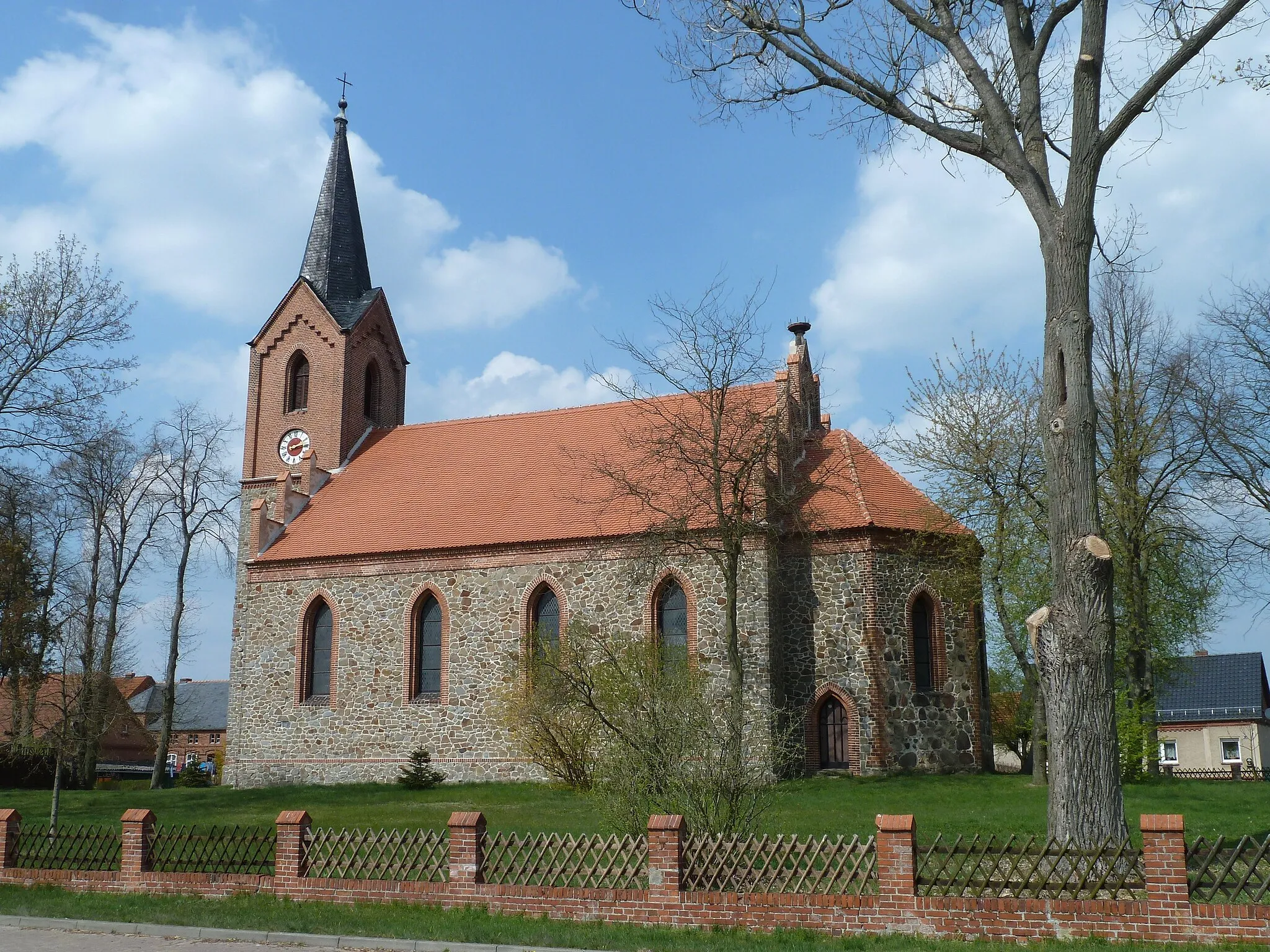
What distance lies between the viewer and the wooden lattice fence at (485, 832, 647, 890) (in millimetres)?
12281

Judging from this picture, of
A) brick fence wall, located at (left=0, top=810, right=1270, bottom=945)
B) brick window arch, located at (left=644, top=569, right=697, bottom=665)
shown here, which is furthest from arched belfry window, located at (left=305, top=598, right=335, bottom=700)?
brick fence wall, located at (left=0, top=810, right=1270, bottom=945)

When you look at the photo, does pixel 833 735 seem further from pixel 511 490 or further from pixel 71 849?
pixel 71 849

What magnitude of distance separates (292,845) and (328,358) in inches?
925

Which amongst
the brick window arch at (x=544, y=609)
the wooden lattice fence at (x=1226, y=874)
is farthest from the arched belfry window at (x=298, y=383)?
the wooden lattice fence at (x=1226, y=874)

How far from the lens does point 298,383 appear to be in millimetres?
36000

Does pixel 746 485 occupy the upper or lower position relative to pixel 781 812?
upper

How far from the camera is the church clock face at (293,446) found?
35.1 meters

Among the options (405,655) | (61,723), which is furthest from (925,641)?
(61,723)

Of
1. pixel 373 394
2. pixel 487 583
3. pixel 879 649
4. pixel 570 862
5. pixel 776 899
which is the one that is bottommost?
pixel 776 899

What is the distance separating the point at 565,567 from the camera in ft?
92.0

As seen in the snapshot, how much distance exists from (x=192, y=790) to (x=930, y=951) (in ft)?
83.2

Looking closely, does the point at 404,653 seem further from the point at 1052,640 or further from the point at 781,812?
the point at 1052,640

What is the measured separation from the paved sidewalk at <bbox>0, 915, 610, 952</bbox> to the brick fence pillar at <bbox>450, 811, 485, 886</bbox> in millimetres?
1868

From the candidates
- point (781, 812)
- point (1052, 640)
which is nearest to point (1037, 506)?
point (781, 812)
